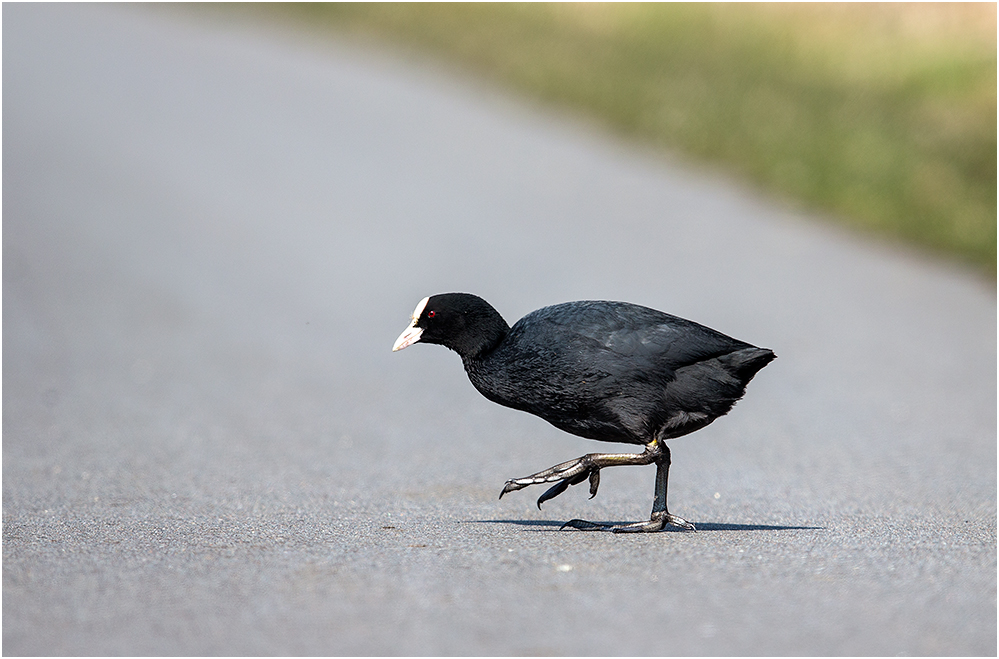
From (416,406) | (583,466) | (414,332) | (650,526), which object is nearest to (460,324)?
(414,332)

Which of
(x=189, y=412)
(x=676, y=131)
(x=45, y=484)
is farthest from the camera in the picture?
(x=676, y=131)

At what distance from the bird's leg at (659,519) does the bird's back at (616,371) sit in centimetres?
11

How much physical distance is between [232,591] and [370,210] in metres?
8.27

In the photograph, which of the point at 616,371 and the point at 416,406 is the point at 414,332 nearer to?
the point at 616,371

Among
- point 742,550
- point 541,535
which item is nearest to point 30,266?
point 541,535

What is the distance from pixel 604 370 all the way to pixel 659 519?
59cm

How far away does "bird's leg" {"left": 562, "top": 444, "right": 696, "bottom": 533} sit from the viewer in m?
4.91

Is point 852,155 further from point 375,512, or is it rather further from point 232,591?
point 232,591

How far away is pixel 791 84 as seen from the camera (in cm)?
1609

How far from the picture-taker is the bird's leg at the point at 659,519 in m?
4.91

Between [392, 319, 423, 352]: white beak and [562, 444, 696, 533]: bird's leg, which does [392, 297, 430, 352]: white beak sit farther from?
[562, 444, 696, 533]: bird's leg

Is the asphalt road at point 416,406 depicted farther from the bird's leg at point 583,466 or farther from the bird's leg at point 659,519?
the bird's leg at point 583,466

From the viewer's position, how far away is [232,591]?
4082mm

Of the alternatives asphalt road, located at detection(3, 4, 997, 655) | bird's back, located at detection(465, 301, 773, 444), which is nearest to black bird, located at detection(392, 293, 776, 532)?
bird's back, located at detection(465, 301, 773, 444)
